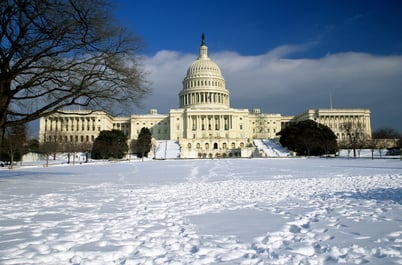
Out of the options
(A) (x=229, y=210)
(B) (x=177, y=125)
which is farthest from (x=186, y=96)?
(A) (x=229, y=210)

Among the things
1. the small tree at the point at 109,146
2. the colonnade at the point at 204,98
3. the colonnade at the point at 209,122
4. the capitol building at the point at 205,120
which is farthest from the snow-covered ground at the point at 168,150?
the colonnade at the point at 204,98

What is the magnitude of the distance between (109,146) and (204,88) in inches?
2287

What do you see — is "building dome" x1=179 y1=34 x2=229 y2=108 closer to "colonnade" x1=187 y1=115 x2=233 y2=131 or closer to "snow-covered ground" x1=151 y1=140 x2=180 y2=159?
"colonnade" x1=187 y1=115 x2=233 y2=131

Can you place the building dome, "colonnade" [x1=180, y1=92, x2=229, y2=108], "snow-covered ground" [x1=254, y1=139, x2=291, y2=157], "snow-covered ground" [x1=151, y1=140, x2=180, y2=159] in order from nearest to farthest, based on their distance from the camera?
1. "snow-covered ground" [x1=254, y1=139, x2=291, y2=157]
2. "snow-covered ground" [x1=151, y1=140, x2=180, y2=159]
3. the building dome
4. "colonnade" [x1=180, y1=92, x2=229, y2=108]

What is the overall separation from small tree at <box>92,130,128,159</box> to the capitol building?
959 inches

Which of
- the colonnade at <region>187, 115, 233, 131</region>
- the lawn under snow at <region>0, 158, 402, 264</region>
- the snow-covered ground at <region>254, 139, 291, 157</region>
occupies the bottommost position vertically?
the lawn under snow at <region>0, 158, 402, 264</region>

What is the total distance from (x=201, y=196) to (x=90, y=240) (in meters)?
5.11

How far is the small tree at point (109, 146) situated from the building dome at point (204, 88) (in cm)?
4662

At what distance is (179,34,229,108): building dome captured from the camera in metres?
118

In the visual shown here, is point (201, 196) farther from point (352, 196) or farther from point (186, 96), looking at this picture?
point (186, 96)

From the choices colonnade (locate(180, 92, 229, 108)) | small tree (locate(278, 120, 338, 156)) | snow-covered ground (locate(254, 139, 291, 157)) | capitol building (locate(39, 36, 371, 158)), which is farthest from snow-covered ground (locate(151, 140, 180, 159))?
colonnade (locate(180, 92, 229, 108))

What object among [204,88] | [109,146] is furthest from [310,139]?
[204,88]

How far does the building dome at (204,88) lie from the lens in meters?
118

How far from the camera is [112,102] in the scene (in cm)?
1436
